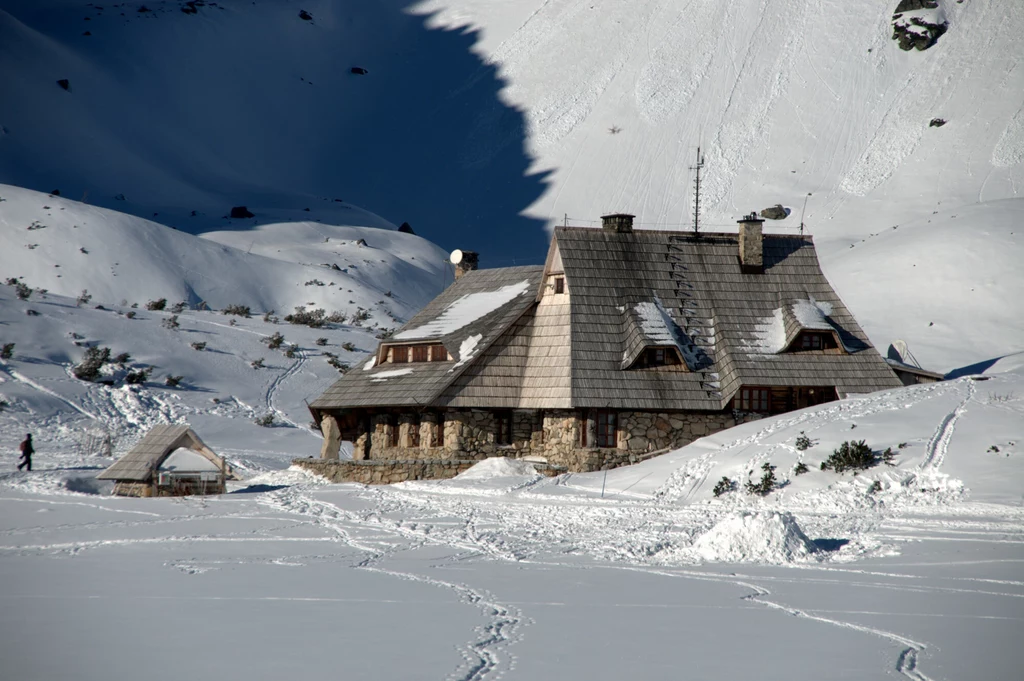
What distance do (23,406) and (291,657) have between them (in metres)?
28.6

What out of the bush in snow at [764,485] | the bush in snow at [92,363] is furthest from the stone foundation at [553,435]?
the bush in snow at [92,363]

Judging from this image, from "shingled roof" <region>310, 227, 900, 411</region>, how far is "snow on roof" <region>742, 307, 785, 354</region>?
0.12 ft

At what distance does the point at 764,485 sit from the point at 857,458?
200 cm

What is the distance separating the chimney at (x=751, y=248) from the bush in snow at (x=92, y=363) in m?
22.0

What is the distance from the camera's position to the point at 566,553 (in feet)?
63.2

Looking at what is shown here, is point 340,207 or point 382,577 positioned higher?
point 340,207

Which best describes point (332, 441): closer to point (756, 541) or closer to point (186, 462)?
point (186, 462)

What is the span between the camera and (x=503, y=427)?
105 ft

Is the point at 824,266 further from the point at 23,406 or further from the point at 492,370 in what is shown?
the point at 23,406

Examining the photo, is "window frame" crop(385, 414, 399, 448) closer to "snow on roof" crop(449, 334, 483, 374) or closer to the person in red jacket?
"snow on roof" crop(449, 334, 483, 374)

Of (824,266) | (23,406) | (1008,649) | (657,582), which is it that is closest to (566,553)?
(657,582)

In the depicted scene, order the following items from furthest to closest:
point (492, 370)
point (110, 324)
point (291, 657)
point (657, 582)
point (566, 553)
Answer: point (110, 324), point (492, 370), point (566, 553), point (657, 582), point (291, 657)

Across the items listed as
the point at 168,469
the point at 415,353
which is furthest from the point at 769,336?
the point at 168,469

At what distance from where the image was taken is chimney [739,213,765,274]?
33.7m
